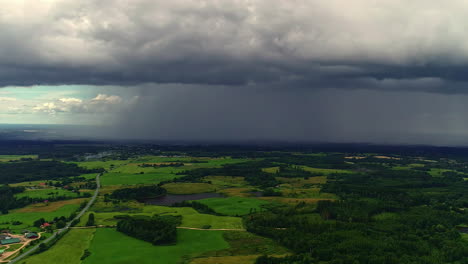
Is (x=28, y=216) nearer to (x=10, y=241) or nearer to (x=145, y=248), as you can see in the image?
(x=10, y=241)

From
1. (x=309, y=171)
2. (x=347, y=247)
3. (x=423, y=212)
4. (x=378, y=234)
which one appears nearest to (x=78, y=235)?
(x=347, y=247)

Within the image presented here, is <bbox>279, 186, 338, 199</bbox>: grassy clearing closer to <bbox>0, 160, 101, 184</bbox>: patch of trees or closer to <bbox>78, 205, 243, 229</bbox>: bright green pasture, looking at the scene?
<bbox>78, 205, 243, 229</bbox>: bright green pasture

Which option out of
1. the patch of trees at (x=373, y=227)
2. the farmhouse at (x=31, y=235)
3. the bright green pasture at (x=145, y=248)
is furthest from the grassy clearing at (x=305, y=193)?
the farmhouse at (x=31, y=235)

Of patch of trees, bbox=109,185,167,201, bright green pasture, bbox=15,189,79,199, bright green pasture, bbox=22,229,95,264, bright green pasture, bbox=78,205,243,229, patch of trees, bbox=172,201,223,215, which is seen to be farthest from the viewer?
patch of trees, bbox=109,185,167,201

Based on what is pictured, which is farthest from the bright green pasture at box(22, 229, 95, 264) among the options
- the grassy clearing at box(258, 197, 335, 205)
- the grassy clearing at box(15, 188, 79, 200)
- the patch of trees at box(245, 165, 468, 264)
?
the grassy clearing at box(258, 197, 335, 205)

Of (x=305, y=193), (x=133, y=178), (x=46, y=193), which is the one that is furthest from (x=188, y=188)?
(x=46, y=193)

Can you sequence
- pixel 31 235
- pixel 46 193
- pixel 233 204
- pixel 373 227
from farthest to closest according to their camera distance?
pixel 46 193, pixel 233 204, pixel 373 227, pixel 31 235
